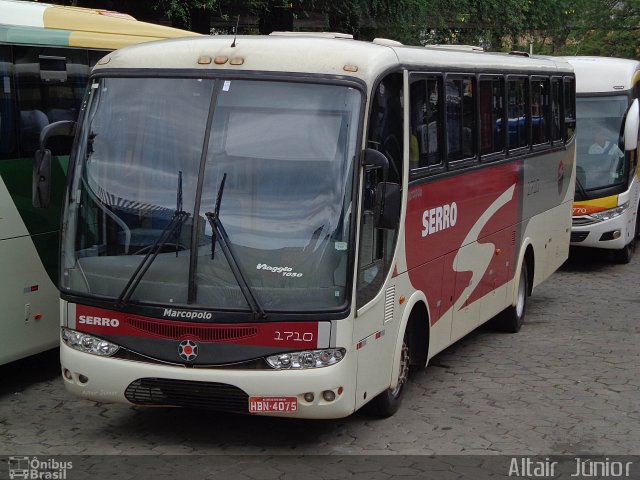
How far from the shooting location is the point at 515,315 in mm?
12867

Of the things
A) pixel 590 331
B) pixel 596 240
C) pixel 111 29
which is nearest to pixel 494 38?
pixel 596 240

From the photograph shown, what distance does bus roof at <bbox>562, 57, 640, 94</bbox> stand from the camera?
61.8 feet

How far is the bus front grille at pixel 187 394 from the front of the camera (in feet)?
24.9

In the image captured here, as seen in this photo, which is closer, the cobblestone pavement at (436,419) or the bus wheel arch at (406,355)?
the cobblestone pavement at (436,419)

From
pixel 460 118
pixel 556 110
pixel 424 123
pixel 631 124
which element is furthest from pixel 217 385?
pixel 631 124

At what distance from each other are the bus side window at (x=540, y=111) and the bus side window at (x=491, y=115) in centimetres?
143

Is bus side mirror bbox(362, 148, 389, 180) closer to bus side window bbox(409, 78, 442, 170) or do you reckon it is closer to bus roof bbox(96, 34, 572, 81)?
bus roof bbox(96, 34, 572, 81)

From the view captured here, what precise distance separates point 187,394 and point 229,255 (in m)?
0.97

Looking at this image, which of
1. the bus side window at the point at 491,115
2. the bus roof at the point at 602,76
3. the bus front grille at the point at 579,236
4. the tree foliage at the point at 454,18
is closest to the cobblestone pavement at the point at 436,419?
the bus side window at the point at 491,115

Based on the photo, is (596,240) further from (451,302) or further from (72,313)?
(72,313)

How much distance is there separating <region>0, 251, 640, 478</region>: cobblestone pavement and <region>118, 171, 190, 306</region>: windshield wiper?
1120mm

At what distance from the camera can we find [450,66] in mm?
10164

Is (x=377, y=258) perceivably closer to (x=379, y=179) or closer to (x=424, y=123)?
(x=379, y=179)

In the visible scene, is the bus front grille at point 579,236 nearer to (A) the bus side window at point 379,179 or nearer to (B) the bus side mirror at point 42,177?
(A) the bus side window at point 379,179
